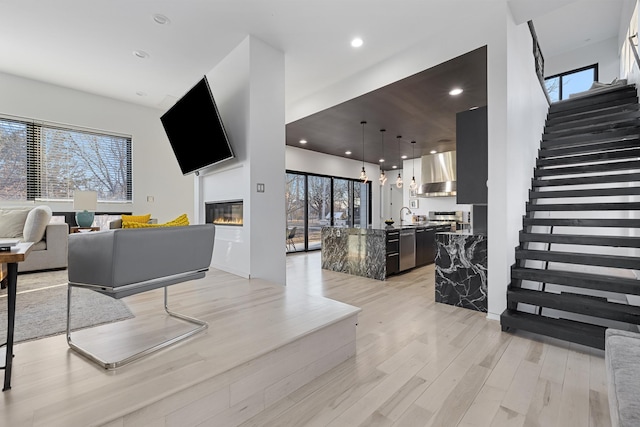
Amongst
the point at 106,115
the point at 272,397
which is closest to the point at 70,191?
the point at 106,115

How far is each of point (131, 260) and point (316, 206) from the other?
6895 mm

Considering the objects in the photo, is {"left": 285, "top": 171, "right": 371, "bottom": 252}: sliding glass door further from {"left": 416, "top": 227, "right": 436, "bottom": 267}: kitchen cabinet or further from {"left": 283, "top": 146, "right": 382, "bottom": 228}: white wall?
{"left": 416, "top": 227, "right": 436, "bottom": 267}: kitchen cabinet

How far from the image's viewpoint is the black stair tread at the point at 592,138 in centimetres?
404

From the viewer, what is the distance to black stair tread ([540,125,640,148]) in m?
4.04

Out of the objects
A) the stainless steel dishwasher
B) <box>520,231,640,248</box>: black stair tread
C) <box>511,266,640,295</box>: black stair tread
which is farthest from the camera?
the stainless steel dishwasher

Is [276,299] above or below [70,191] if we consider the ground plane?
below

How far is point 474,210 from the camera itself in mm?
3826

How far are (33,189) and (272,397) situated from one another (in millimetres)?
5572

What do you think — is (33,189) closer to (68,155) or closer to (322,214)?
(68,155)

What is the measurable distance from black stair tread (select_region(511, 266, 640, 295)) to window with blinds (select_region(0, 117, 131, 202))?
6.59 meters

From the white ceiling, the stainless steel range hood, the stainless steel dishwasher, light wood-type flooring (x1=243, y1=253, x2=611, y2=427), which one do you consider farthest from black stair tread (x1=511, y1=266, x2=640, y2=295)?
the stainless steel range hood

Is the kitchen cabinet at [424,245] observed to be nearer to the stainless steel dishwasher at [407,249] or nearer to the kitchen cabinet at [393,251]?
the stainless steel dishwasher at [407,249]

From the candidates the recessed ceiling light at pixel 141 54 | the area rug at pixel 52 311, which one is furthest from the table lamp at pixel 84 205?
the recessed ceiling light at pixel 141 54

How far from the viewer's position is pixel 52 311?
2520mm
